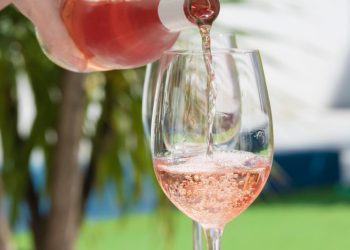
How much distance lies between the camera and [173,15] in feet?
2.22

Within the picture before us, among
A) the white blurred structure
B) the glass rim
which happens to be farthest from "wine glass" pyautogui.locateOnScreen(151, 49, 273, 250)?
the white blurred structure

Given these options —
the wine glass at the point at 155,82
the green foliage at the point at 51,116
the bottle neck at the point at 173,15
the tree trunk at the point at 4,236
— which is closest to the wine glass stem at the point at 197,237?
the wine glass at the point at 155,82

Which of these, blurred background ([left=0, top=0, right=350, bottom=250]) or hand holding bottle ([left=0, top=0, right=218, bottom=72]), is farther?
blurred background ([left=0, top=0, right=350, bottom=250])

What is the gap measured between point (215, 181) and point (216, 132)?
4cm

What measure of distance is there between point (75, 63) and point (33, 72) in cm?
151

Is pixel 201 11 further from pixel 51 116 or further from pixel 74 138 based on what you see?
pixel 51 116

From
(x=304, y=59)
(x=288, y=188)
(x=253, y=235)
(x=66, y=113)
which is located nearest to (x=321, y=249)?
(x=253, y=235)

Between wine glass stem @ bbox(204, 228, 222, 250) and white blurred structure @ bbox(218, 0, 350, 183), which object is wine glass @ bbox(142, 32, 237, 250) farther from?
white blurred structure @ bbox(218, 0, 350, 183)

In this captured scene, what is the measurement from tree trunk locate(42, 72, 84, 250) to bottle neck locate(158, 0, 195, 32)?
1196 mm

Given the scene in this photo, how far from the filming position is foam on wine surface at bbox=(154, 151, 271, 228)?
70cm

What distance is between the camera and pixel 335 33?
8250 millimetres

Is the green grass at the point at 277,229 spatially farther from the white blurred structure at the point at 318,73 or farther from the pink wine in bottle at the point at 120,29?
the pink wine in bottle at the point at 120,29

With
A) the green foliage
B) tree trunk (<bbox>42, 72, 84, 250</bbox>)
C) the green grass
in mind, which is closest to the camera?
tree trunk (<bbox>42, 72, 84, 250</bbox>)

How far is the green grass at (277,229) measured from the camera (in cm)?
598
